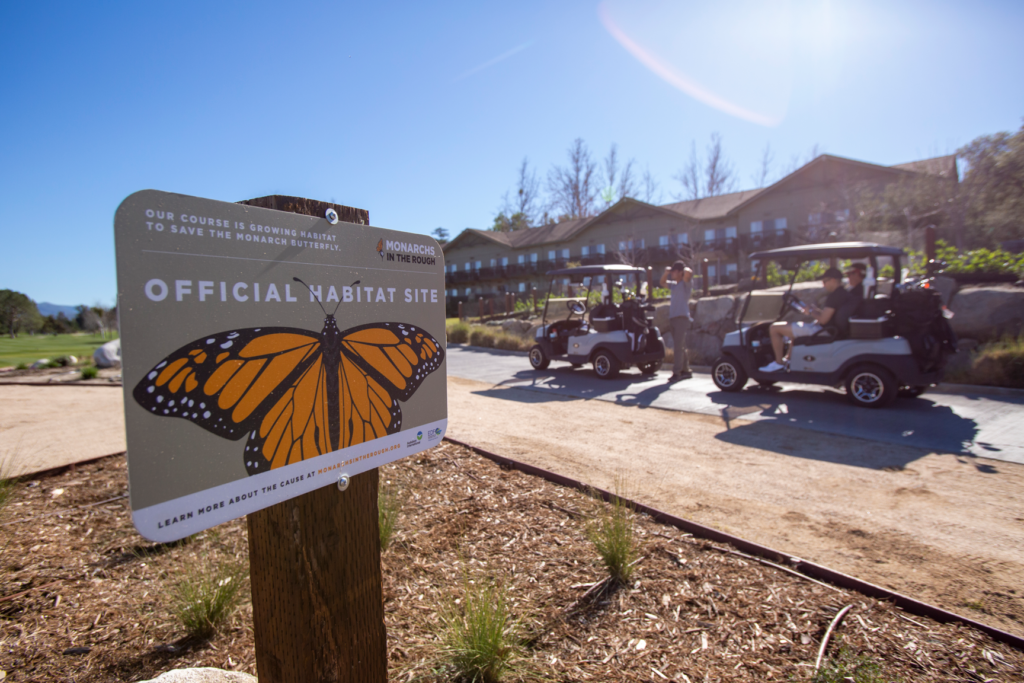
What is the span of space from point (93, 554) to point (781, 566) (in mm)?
4033

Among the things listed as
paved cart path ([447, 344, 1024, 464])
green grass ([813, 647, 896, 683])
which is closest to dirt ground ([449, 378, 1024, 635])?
paved cart path ([447, 344, 1024, 464])

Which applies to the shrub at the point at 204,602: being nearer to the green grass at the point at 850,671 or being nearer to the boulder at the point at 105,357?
the green grass at the point at 850,671

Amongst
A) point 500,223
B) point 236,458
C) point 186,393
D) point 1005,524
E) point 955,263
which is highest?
point 500,223

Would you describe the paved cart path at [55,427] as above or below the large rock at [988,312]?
below

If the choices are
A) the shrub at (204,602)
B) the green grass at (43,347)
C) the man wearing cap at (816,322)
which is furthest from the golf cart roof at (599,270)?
the green grass at (43,347)

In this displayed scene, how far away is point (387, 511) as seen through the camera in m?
3.26

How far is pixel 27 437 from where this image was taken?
5691mm

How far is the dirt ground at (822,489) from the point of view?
281 centimetres

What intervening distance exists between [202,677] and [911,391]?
858 centimetres

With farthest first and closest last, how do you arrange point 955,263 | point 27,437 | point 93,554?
point 955,263 < point 27,437 < point 93,554

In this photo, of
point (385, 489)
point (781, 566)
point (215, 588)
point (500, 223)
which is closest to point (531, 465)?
point (385, 489)

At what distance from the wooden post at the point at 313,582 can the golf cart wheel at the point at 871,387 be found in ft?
23.6

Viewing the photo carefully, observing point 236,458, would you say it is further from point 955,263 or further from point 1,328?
point 955,263

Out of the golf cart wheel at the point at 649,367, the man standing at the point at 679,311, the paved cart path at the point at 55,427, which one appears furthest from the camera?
the golf cart wheel at the point at 649,367
